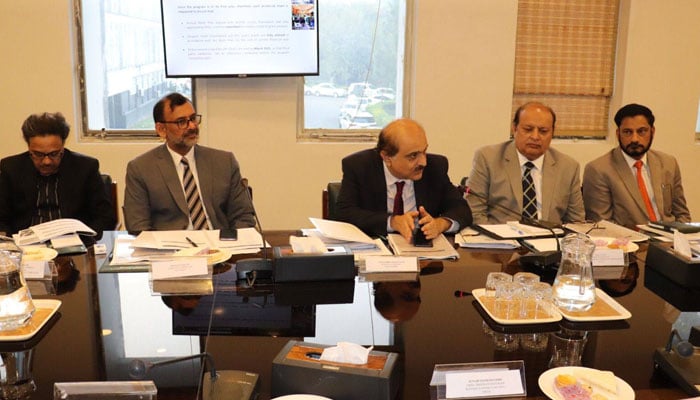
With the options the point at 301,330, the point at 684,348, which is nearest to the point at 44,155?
the point at 301,330

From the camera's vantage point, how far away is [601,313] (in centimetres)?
178

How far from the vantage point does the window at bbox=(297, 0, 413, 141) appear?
189 inches

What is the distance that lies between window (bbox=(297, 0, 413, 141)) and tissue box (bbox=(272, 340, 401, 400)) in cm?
367

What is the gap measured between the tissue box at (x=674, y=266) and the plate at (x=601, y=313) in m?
0.36

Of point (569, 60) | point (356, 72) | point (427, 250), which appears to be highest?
point (569, 60)

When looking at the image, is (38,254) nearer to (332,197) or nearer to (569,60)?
(332,197)

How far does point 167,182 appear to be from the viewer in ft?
10.2

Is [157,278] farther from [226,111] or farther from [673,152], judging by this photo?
[673,152]

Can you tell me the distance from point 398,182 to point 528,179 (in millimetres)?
743

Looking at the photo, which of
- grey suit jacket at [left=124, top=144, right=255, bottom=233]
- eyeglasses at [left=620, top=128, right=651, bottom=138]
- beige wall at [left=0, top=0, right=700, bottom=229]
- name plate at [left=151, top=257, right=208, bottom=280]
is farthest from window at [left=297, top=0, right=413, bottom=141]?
name plate at [left=151, top=257, right=208, bottom=280]

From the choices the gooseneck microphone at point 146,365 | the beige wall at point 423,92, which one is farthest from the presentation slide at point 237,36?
the gooseneck microphone at point 146,365

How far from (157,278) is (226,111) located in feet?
9.01

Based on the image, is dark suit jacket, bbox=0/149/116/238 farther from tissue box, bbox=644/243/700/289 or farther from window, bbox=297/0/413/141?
tissue box, bbox=644/243/700/289

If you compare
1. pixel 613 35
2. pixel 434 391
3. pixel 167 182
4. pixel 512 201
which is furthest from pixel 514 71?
pixel 434 391
